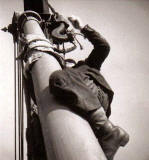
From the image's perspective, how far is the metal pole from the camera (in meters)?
2.95

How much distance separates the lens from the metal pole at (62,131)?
2953 mm

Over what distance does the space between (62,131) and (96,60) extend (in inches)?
59.6

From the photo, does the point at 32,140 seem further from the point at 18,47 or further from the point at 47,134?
the point at 18,47

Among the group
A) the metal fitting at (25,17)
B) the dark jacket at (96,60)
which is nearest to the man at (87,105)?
the dark jacket at (96,60)

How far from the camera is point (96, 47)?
4.38m

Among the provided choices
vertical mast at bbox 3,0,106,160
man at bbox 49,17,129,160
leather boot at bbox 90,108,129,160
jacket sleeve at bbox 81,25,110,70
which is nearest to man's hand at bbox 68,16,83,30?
jacket sleeve at bbox 81,25,110,70

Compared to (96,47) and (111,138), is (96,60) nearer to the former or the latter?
(96,47)

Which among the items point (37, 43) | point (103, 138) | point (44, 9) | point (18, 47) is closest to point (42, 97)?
point (103, 138)

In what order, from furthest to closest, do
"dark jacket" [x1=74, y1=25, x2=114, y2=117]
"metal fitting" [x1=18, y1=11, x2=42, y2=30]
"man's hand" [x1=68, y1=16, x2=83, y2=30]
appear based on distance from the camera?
"metal fitting" [x1=18, y1=11, x2=42, y2=30] < "man's hand" [x1=68, y1=16, x2=83, y2=30] < "dark jacket" [x1=74, y1=25, x2=114, y2=117]

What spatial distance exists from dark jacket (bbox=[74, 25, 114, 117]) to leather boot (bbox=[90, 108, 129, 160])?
78 centimetres

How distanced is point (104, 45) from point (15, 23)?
1909mm

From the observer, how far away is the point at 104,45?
435 cm

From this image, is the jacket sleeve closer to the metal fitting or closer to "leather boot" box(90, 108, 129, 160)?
"leather boot" box(90, 108, 129, 160)

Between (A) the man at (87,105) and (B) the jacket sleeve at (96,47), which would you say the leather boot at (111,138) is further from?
(B) the jacket sleeve at (96,47)
